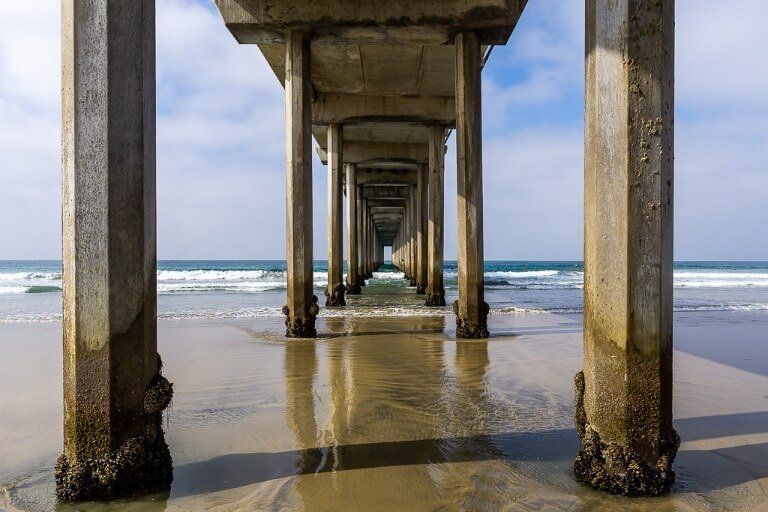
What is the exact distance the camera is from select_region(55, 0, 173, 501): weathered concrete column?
8.45 feet

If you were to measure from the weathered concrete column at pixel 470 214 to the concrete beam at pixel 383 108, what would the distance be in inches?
240

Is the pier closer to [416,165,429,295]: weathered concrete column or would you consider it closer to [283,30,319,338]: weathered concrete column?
[283,30,319,338]: weathered concrete column

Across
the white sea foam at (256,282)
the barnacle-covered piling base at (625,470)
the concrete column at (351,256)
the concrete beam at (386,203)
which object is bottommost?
the white sea foam at (256,282)

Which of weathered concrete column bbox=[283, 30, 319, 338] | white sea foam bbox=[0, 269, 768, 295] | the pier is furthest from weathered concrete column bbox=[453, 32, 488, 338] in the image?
white sea foam bbox=[0, 269, 768, 295]

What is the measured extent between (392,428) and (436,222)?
34.6ft

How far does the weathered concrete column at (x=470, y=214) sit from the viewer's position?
7855 millimetres

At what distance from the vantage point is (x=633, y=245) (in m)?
2.53

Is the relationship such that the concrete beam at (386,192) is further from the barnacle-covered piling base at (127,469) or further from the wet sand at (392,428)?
the barnacle-covered piling base at (127,469)

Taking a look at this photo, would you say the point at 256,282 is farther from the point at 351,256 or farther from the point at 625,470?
the point at 625,470

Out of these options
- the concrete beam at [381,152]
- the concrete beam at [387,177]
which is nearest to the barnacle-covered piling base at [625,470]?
the concrete beam at [381,152]

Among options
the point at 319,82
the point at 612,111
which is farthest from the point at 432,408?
the point at 319,82

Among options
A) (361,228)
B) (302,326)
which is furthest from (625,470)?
(361,228)

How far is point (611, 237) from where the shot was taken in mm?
2590

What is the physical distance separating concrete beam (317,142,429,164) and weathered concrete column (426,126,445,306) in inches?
214
